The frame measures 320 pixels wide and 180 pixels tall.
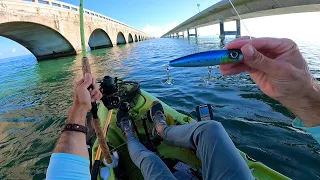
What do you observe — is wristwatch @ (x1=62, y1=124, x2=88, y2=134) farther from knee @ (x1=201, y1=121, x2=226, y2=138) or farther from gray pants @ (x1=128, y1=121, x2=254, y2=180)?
knee @ (x1=201, y1=121, x2=226, y2=138)

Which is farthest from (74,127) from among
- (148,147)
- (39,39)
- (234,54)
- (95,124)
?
(39,39)

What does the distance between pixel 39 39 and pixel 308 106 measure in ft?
84.5

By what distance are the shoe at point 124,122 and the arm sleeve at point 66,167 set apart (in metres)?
1.90

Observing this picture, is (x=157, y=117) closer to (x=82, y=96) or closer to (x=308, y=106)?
(x=82, y=96)

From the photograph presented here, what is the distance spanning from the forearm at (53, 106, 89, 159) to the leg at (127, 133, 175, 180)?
84 cm

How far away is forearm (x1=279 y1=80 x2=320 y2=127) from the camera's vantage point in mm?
1282

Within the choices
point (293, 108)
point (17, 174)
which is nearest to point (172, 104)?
point (17, 174)

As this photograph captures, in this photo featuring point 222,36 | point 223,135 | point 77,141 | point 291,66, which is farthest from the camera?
point 222,36

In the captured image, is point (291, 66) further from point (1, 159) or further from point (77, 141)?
point (1, 159)

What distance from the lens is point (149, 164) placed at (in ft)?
8.24

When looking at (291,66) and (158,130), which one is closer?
(291,66)

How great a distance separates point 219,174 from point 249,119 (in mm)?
3328

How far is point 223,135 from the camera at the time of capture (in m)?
Answer: 2.24

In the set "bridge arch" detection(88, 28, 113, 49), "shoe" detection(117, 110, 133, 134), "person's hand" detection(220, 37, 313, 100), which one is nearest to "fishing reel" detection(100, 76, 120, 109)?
"shoe" detection(117, 110, 133, 134)
